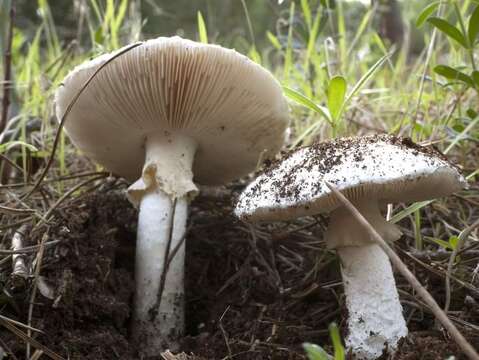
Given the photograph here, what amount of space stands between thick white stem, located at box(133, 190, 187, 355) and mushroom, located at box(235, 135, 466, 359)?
0.67m

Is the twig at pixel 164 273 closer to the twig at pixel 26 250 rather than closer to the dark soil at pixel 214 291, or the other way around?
the dark soil at pixel 214 291

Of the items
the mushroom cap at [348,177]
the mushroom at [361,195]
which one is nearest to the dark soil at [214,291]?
the mushroom at [361,195]

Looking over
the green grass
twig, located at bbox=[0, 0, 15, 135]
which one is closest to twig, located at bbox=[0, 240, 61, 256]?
the green grass

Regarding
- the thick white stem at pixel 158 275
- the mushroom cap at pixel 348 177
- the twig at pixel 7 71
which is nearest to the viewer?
the mushroom cap at pixel 348 177

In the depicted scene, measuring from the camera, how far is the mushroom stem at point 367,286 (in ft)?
5.67

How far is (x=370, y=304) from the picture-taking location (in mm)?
1774

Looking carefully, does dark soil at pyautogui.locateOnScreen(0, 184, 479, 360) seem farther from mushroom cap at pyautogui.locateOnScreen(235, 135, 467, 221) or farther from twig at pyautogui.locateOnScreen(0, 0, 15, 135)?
twig at pyautogui.locateOnScreen(0, 0, 15, 135)

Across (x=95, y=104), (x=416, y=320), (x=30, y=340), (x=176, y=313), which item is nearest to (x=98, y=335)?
(x=30, y=340)

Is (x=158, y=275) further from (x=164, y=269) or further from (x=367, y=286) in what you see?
(x=367, y=286)

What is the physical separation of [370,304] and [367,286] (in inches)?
2.9

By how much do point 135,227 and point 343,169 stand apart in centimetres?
157

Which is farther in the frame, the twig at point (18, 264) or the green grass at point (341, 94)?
the green grass at point (341, 94)

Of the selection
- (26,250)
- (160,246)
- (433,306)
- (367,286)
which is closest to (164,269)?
(160,246)

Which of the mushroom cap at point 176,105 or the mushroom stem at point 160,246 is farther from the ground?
the mushroom cap at point 176,105
